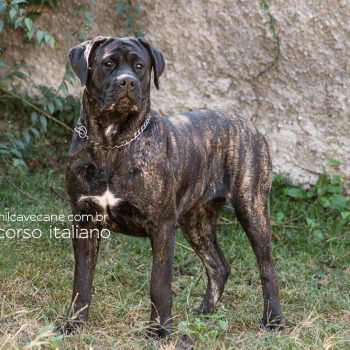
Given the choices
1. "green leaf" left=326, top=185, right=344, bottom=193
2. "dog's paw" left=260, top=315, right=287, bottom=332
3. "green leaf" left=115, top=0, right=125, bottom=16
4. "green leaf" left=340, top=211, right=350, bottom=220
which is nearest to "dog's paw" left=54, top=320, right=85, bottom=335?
"dog's paw" left=260, top=315, right=287, bottom=332

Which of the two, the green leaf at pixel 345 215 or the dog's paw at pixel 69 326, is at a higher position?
the dog's paw at pixel 69 326

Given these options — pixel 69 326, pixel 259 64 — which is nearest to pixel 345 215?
pixel 259 64

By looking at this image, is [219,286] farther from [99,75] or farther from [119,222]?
[99,75]

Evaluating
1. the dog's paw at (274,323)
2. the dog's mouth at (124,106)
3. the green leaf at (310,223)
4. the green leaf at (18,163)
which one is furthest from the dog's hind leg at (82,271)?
the green leaf at (310,223)

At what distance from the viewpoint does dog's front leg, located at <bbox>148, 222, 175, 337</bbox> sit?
4492 mm

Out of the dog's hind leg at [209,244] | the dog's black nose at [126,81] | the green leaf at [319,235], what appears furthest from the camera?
the green leaf at [319,235]

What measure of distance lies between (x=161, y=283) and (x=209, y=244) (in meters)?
1.03

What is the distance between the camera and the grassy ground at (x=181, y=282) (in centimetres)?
441

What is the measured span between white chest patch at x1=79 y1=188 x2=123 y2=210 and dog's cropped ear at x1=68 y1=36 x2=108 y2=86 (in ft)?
A: 2.05

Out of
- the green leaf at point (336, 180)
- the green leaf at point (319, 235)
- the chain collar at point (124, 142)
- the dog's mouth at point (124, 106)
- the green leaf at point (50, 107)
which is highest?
the dog's mouth at point (124, 106)

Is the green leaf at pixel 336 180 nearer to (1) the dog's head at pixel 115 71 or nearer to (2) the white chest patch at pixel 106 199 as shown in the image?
(1) the dog's head at pixel 115 71

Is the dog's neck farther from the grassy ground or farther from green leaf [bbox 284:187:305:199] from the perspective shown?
green leaf [bbox 284:187:305:199]

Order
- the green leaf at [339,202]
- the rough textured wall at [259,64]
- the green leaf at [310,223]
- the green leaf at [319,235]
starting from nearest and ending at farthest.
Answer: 1. the green leaf at [319,235]
2. the green leaf at [310,223]
3. the green leaf at [339,202]
4. the rough textured wall at [259,64]

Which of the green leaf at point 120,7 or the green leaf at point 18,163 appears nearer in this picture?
the green leaf at point 18,163
